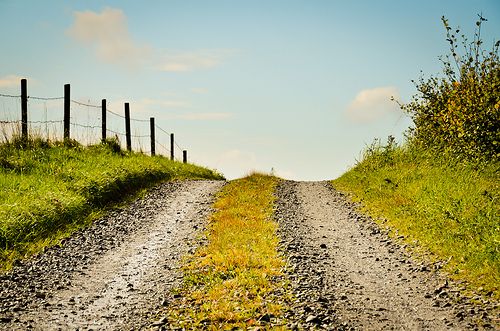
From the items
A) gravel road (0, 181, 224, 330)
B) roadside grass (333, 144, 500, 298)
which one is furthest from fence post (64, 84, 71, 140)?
roadside grass (333, 144, 500, 298)

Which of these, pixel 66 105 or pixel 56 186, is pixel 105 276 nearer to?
pixel 56 186

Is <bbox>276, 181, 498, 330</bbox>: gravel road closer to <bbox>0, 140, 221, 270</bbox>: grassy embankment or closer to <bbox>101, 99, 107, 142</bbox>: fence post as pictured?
<bbox>0, 140, 221, 270</bbox>: grassy embankment

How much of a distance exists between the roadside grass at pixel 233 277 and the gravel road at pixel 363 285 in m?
0.41

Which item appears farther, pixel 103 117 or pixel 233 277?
pixel 103 117

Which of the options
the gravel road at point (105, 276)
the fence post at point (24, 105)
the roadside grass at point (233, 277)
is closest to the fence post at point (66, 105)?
the fence post at point (24, 105)

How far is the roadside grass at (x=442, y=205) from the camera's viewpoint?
33.4 ft

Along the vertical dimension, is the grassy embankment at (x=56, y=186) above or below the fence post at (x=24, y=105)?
below

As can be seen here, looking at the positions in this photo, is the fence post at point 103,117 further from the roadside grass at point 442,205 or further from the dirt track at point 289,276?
the roadside grass at point 442,205

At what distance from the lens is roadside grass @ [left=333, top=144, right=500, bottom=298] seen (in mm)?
10172

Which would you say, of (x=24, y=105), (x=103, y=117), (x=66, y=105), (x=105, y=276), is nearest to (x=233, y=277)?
(x=105, y=276)

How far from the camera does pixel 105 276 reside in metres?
10.7

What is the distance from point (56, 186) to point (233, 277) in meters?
9.69

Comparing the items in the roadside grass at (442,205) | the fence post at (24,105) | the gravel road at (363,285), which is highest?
the fence post at (24,105)

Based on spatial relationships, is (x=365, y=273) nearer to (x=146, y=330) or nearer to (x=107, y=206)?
(x=146, y=330)
